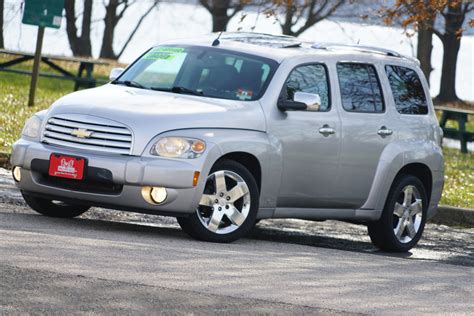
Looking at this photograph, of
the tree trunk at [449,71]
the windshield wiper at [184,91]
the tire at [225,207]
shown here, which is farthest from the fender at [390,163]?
the tree trunk at [449,71]

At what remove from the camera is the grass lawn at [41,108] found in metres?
18.3

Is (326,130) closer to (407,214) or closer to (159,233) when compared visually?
(407,214)

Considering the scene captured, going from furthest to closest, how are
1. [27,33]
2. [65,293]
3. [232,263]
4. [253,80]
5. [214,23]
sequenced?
[27,33] → [214,23] → [253,80] → [232,263] → [65,293]

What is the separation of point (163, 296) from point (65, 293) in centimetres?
56

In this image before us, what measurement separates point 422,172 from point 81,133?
146 inches

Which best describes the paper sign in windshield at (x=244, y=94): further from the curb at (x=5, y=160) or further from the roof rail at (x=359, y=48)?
the curb at (x=5, y=160)

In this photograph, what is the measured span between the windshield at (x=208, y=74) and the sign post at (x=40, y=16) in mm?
13113

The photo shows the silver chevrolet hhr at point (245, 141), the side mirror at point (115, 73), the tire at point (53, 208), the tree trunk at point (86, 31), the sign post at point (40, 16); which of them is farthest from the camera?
the tree trunk at point (86, 31)

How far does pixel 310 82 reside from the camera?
12422 mm

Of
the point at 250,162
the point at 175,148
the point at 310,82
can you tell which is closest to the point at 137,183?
the point at 175,148

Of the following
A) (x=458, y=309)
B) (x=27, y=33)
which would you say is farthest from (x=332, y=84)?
(x=27, y=33)

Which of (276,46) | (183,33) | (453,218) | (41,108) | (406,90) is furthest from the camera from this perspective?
(183,33)

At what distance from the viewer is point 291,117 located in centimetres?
1196

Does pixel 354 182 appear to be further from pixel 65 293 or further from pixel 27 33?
→ pixel 27 33
